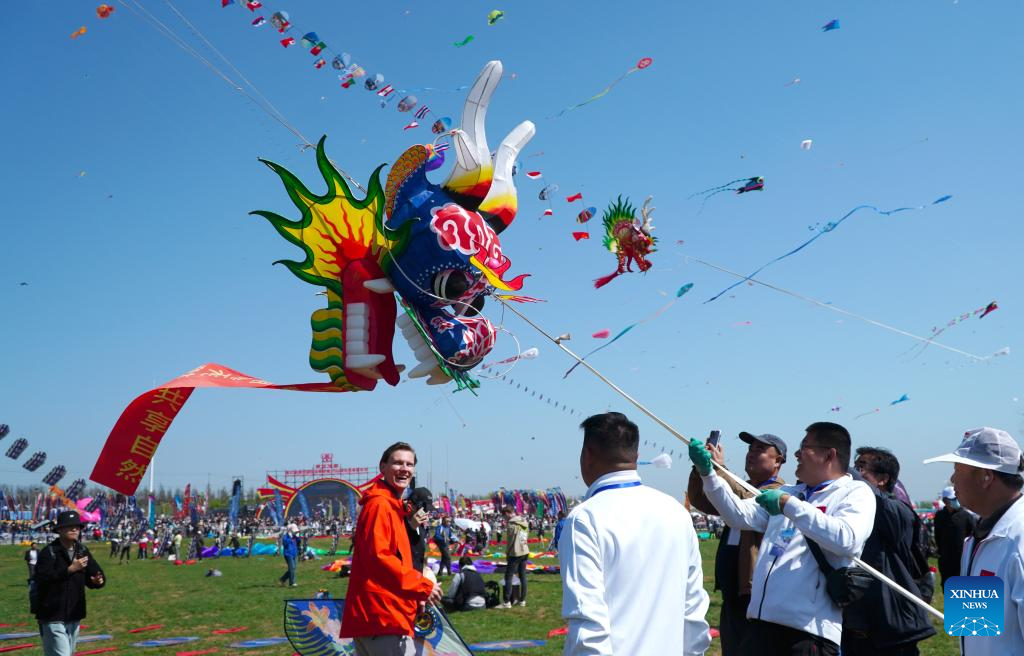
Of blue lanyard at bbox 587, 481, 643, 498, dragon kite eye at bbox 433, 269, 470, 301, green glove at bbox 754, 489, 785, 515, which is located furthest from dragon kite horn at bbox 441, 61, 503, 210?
blue lanyard at bbox 587, 481, 643, 498

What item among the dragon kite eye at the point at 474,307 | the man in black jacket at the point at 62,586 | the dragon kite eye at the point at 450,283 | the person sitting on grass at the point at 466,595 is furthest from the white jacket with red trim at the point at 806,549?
the person sitting on grass at the point at 466,595

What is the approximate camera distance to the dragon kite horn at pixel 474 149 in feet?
21.8

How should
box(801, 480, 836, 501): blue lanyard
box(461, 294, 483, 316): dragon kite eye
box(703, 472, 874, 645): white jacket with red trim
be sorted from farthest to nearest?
1. box(461, 294, 483, 316): dragon kite eye
2. box(801, 480, 836, 501): blue lanyard
3. box(703, 472, 874, 645): white jacket with red trim

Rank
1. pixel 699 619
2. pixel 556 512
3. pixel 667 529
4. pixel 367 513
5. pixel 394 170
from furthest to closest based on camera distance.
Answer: pixel 556 512, pixel 394 170, pixel 367 513, pixel 699 619, pixel 667 529

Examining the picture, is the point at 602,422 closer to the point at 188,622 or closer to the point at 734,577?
the point at 734,577

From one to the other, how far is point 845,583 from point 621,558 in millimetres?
1529

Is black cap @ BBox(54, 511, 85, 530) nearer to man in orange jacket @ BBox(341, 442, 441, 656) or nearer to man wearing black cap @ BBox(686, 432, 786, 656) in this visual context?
man in orange jacket @ BBox(341, 442, 441, 656)

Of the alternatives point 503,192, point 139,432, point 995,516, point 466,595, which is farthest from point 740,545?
point 466,595

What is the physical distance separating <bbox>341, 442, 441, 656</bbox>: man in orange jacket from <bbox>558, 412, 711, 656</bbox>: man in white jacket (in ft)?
5.86

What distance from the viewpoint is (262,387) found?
245 inches

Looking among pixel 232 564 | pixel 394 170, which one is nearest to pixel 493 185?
pixel 394 170

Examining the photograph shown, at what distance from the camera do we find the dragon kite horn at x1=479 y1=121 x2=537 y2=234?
6879 mm

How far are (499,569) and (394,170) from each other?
12753 mm

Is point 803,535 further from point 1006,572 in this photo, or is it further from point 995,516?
point 1006,572
